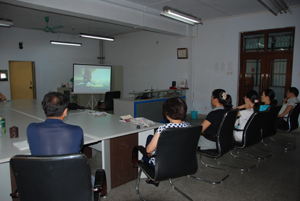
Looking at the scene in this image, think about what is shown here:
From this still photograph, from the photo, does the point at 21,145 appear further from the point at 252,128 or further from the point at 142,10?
the point at 142,10

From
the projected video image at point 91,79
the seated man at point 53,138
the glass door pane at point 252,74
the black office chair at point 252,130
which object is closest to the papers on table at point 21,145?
the seated man at point 53,138

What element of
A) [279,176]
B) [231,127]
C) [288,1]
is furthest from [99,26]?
[279,176]

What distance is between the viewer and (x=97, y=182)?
5.42 ft

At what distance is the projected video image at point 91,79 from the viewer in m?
7.96

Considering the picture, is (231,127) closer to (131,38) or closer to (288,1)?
(288,1)

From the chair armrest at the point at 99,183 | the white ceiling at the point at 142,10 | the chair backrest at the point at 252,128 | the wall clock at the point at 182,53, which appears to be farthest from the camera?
the wall clock at the point at 182,53

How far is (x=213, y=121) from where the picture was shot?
8.95 feet

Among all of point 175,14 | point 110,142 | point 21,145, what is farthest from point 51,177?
point 175,14

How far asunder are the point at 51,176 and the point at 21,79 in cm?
788

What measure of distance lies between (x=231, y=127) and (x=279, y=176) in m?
1.05

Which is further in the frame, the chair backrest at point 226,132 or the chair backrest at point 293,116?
the chair backrest at point 293,116

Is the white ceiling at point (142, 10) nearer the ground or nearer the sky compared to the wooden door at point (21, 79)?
nearer the sky

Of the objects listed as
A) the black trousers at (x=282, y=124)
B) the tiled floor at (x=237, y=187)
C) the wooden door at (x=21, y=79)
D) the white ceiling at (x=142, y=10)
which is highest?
the white ceiling at (x=142, y=10)

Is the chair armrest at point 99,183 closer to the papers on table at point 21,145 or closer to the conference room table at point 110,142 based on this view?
the conference room table at point 110,142
